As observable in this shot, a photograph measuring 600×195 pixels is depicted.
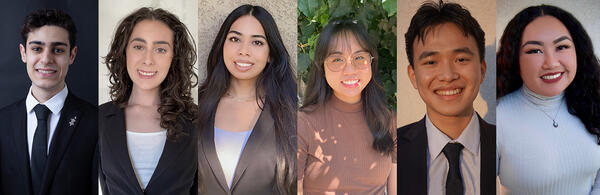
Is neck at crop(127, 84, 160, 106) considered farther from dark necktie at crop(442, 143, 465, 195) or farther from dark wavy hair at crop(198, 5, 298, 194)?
dark necktie at crop(442, 143, 465, 195)

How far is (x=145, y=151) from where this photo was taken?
4141 millimetres

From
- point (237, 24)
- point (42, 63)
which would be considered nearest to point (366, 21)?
point (237, 24)

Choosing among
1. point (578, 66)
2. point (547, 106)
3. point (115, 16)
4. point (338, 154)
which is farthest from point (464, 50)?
point (115, 16)

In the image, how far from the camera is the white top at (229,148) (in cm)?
418

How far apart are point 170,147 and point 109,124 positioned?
0.48 meters

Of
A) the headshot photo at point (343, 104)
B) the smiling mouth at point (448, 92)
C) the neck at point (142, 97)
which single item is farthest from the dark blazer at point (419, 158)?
the neck at point (142, 97)

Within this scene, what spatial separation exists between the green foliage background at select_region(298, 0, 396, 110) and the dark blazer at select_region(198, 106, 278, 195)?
17.9 inches

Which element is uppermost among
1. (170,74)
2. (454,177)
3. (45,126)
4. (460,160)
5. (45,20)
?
(45,20)

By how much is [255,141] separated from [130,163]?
0.91 metres

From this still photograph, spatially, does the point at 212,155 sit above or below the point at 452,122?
below

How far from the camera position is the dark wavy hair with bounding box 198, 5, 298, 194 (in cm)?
417

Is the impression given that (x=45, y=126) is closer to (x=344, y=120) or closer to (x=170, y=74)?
(x=170, y=74)

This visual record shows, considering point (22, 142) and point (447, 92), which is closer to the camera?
point (22, 142)

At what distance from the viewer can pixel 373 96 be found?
168 inches
